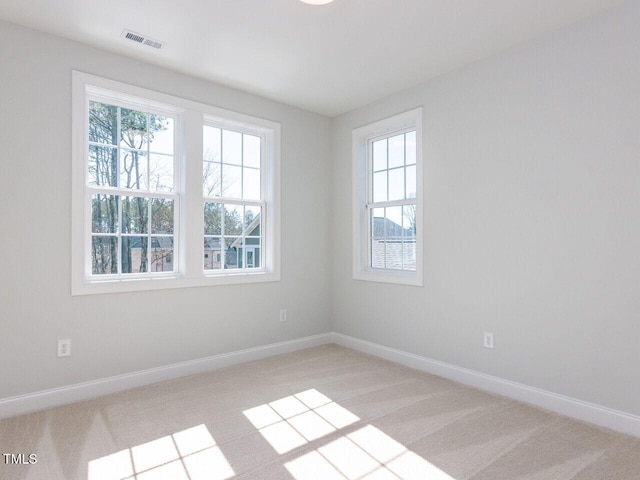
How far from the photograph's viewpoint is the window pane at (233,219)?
148 inches

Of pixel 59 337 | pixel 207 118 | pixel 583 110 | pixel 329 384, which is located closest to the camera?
pixel 583 110

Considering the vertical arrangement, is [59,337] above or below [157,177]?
below

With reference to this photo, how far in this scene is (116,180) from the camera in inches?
123

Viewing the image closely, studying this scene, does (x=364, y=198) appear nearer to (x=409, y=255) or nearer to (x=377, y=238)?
(x=377, y=238)

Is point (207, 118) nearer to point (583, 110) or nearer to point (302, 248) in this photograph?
point (302, 248)

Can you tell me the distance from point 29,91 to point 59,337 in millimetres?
1770

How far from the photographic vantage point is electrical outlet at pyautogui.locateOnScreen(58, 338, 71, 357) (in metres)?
2.77

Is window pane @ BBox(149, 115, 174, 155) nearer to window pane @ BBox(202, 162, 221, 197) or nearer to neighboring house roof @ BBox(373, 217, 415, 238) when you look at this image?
window pane @ BBox(202, 162, 221, 197)

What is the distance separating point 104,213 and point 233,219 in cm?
115

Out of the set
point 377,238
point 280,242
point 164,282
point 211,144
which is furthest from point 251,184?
point 377,238

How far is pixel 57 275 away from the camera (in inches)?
109

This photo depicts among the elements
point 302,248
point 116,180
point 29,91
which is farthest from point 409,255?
point 29,91

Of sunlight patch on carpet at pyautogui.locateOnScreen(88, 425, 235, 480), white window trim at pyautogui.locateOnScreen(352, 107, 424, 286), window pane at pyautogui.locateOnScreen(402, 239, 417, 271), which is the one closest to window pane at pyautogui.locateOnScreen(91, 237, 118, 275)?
sunlight patch on carpet at pyautogui.locateOnScreen(88, 425, 235, 480)

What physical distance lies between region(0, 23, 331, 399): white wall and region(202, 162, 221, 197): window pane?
1.96 feet
